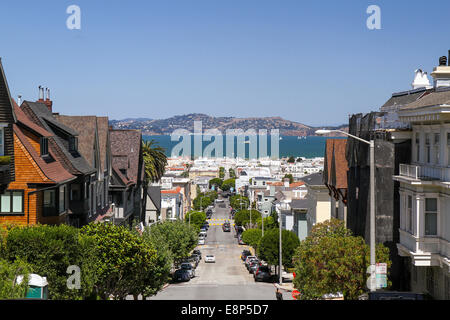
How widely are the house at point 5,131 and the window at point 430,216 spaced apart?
55.5 feet

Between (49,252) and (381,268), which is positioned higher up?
(381,268)

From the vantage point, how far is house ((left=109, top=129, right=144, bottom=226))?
58500mm

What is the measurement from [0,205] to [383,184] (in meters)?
19.2

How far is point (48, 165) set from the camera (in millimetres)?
36188

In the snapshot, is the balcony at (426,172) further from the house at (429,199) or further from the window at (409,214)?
the window at (409,214)

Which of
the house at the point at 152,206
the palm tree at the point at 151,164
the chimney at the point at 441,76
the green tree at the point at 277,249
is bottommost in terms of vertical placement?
the green tree at the point at 277,249

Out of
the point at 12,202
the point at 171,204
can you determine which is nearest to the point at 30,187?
the point at 12,202

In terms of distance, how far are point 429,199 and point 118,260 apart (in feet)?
53.9

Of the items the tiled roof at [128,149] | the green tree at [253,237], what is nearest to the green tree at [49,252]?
the tiled roof at [128,149]

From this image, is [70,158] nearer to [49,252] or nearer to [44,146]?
[44,146]

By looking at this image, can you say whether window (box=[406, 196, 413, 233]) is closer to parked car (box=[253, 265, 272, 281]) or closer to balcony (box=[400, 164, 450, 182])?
balcony (box=[400, 164, 450, 182])

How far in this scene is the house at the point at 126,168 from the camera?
58500 millimetres
